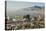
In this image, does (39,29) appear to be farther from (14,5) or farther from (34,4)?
(14,5)

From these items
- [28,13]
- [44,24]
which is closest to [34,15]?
[28,13]

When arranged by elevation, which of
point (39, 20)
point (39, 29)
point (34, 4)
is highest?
point (34, 4)

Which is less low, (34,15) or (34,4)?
(34,4)

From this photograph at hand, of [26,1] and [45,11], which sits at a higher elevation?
[26,1]
